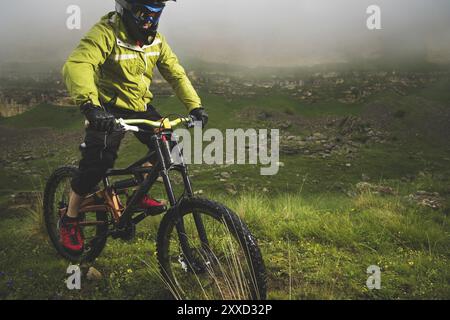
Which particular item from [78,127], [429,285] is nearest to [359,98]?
[78,127]

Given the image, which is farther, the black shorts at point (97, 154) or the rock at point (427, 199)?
the rock at point (427, 199)

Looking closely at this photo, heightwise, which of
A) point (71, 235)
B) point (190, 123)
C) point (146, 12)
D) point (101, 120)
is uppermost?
point (146, 12)

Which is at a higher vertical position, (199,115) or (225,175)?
(199,115)

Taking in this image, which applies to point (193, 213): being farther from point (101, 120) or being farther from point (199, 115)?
point (199, 115)

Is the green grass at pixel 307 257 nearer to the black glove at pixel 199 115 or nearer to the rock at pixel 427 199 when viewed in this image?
the rock at pixel 427 199

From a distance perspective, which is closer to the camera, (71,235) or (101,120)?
(101,120)

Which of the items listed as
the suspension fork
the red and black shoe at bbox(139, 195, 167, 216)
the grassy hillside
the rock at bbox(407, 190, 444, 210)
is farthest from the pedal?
the rock at bbox(407, 190, 444, 210)

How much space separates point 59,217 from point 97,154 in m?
1.77

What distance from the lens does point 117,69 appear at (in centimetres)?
503

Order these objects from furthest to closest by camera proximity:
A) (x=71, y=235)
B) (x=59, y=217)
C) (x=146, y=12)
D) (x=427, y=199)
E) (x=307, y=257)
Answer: (x=427, y=199) < (x=59, y=217) < (x=307, y=257) < (x=71, y=235) < (x=146, y=12)

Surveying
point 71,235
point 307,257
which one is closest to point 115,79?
point 71,235

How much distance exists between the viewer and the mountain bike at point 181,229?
4.00 meters

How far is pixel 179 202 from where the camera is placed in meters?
4.31

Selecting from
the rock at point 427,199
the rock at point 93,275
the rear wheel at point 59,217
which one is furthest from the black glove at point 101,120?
the rock at point 427,199
